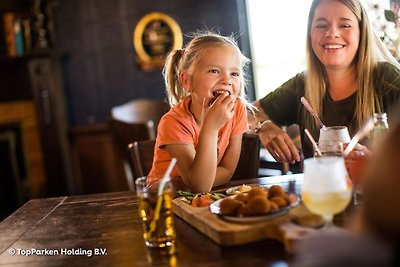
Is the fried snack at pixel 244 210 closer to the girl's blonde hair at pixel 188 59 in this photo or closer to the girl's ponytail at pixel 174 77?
the girl's blonde hair at pixel 188 59

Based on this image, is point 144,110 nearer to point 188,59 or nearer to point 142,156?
point 142,156

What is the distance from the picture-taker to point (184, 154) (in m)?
1.73

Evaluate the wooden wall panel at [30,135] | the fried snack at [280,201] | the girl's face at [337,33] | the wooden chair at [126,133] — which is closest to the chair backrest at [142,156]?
the girl's face at [337,33]

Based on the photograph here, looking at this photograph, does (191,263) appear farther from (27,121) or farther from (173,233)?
(27,121)

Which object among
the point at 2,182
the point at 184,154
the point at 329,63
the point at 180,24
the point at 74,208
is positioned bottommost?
the point at 2,182

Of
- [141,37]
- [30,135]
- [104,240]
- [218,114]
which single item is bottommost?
[30,135]

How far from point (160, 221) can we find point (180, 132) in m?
0.66

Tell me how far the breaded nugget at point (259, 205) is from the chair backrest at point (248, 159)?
84 centimetres

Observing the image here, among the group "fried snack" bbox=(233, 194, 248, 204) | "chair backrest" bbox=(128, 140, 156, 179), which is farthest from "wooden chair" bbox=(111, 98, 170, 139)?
"fried snack" bbox=(233, 194, 248, 204)

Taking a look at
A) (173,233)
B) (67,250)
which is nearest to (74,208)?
(67,250)

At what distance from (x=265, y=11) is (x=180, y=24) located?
29.6 inches

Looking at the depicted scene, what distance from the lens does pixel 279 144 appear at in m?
1.81

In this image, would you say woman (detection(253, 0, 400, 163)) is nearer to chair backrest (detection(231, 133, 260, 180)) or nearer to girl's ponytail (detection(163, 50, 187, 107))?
chair backrest (detection(231, 133, 260, 180))

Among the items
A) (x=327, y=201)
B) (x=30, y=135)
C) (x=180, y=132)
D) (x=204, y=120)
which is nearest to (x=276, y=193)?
(x=327, y=201)
